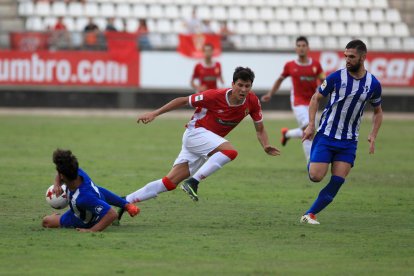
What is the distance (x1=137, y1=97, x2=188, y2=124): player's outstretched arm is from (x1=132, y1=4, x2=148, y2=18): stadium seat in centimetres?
2127

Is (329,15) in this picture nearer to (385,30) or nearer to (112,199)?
(385,30)

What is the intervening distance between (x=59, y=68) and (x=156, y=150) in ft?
30.5

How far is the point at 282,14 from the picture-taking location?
32688mm

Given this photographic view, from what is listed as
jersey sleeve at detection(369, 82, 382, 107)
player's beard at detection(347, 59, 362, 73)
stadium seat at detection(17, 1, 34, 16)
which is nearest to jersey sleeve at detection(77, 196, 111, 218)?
player's beard at detection(347, 59, 362, 73)

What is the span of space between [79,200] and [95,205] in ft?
0.58

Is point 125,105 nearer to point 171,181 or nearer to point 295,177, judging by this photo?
point 295,177

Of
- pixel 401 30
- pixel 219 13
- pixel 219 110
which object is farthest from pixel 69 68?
pixel 219 110

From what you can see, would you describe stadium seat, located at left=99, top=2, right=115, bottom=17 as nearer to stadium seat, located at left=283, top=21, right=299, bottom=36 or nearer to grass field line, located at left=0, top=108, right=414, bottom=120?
grass field line, located at left=0, top=108, right=414, bottom=120

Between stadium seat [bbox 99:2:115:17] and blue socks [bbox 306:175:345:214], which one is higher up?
stadium seat [bbox 99:2:115:17]

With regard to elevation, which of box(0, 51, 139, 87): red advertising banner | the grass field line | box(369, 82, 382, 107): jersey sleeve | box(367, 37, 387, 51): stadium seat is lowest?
the grass field line

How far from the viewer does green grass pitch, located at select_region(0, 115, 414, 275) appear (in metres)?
8.10

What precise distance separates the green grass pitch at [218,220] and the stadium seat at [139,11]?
11.6 m

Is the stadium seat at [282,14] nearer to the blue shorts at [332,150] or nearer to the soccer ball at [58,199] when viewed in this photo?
the blue shorts at [332,150]

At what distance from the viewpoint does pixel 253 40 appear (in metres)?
29.2
